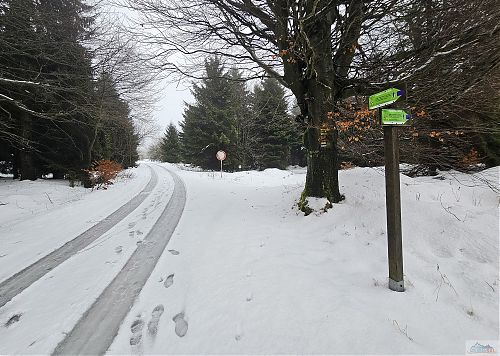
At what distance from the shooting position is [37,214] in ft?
27.4

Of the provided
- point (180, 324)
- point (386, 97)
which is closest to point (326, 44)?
point (386, 97)

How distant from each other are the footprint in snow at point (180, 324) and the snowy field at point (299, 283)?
0.01 metres

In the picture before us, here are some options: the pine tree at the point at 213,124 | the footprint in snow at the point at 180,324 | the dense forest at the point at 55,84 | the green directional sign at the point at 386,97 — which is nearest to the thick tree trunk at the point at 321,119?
the green directional sign at the point at 386,97

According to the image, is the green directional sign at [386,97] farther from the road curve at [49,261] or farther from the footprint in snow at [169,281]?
the road curve at [49,261]

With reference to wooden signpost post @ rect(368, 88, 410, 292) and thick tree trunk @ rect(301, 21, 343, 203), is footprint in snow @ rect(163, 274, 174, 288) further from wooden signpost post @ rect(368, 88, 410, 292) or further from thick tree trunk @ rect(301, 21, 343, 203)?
thick tree trunk @ rect(301, 21, 343, 203)

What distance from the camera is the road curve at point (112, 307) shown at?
2.67m

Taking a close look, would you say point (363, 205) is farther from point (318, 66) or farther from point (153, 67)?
point (153, 67)

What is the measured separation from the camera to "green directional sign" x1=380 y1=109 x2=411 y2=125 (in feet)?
9.93

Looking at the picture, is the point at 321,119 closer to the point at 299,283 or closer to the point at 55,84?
the point at 299,283

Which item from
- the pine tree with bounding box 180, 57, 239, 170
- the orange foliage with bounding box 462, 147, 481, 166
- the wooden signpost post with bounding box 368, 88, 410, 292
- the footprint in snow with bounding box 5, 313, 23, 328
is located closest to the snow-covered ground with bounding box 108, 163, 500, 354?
the wooden signpost post with bounding box 368, 88, 410, 292

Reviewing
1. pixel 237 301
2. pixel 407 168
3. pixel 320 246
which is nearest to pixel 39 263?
pixel 237 301

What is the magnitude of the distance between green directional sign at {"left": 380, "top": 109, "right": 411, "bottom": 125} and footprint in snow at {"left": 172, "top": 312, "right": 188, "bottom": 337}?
3.17m

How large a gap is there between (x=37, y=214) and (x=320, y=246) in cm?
872

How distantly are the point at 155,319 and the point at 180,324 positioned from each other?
1.04ft
